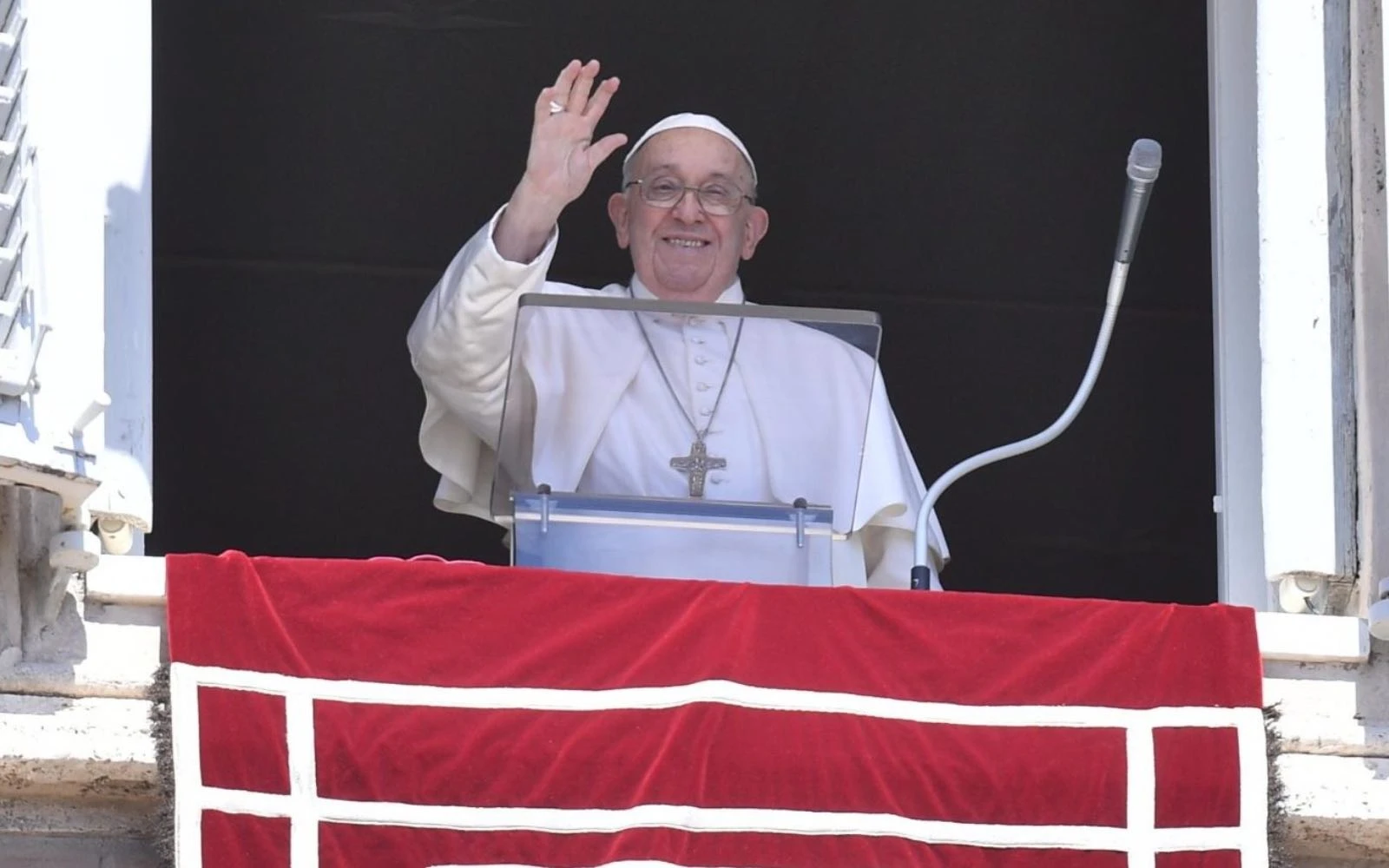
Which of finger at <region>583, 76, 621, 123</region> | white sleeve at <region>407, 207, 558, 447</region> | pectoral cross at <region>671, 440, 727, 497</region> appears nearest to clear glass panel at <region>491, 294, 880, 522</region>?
pectoral cross at <region>671, 440, 727, 497</region>

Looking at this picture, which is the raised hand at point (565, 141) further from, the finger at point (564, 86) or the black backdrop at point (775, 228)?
the black backdrop at point (775, 228)

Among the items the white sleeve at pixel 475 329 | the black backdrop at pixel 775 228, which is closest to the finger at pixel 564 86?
the white sleeve at pixel 475 329

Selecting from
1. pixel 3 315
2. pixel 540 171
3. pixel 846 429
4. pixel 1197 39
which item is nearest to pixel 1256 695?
pixel 846 429

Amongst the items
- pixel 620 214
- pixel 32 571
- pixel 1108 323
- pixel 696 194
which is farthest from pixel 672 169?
pixel 32 571

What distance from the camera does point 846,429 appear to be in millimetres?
5148

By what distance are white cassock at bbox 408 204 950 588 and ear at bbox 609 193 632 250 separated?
0.51m

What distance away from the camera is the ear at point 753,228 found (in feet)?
19.6

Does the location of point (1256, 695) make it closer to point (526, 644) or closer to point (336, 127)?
point (526, 644)

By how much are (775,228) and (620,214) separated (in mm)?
1487

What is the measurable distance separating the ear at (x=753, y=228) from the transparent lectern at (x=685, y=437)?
57cm

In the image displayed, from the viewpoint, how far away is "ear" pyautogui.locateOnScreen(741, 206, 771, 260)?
5965 millimetres

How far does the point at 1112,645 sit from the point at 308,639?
111cm

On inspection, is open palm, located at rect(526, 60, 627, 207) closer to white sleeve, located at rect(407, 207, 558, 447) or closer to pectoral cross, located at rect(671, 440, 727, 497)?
white sleeve, located at rect(407, 207, 558, 447)

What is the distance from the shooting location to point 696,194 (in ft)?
19.1
